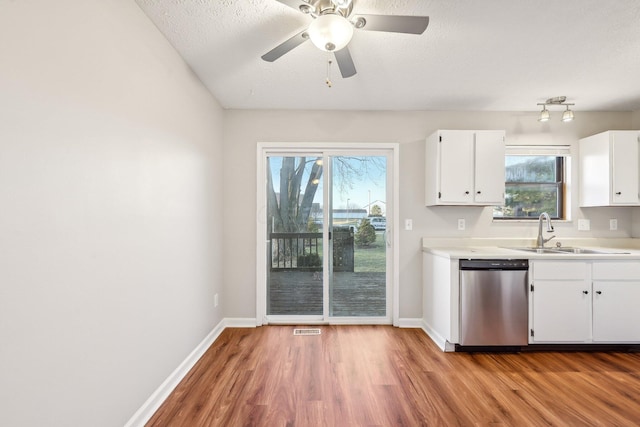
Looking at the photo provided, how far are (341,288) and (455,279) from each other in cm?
129

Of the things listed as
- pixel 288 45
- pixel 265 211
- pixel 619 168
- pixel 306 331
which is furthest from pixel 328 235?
pixel 619 168

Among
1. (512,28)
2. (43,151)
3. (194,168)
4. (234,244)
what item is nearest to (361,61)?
(512,28)

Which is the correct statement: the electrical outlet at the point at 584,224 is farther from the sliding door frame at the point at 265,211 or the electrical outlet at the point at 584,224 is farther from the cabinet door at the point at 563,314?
the sliding door frame at the point at 265,211

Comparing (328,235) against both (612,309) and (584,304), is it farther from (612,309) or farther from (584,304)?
(612,309)

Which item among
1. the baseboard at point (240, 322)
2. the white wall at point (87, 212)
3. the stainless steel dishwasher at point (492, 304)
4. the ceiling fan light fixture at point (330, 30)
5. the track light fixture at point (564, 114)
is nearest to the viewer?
the white wall at point (87, 212)

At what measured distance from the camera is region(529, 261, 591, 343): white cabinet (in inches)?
106

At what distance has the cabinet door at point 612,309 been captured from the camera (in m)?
2.68

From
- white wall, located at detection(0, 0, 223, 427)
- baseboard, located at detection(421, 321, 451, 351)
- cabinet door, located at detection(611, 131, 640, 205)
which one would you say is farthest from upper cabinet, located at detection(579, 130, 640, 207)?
white wall, located at detection(0, 0, 223, 427)

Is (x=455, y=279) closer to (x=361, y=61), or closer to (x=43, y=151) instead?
(x=361, y=61)

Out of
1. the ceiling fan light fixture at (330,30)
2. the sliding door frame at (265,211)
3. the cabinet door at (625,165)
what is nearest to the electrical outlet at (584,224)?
the cabinet door at (625,165)

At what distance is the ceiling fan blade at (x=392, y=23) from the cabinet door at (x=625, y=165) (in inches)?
115

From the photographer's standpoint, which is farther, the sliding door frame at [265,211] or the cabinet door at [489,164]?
the sliding door frame at [265,211]

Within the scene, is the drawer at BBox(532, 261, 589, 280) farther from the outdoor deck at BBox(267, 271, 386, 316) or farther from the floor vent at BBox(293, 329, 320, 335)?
the floor vent at BBox(293, 329, 320, 335)

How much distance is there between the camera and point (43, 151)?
1.11 meters
